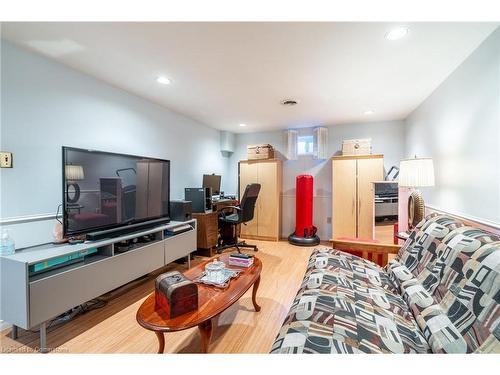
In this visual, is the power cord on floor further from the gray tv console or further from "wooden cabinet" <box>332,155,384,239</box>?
"wooden cabinet" <box>332,155,384,239</box>

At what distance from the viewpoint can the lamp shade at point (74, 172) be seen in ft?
5.95

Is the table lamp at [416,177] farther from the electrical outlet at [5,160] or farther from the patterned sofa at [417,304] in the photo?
the electrical outlet at [5,160]

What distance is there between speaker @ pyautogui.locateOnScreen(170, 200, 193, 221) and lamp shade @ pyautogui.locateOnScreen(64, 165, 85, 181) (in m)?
1.24

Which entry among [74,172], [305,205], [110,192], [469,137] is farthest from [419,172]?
[74,172]

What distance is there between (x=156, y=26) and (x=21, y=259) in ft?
5.92

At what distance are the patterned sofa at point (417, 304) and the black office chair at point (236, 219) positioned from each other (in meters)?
1.93

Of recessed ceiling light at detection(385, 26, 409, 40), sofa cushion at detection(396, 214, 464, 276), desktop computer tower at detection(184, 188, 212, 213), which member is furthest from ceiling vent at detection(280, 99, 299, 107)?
sofa cushion at detection(396, 214, 464, 276)

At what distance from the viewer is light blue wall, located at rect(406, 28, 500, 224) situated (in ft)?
5.02

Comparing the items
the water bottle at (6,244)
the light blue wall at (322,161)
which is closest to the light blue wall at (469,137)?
the light blue wall at (322,161)

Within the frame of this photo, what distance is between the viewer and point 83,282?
1738 mm

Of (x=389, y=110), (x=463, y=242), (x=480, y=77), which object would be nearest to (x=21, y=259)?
(x=463, y=242)

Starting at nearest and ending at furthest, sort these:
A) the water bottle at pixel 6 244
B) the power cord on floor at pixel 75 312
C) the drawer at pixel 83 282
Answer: the drawer at pixel 83 282
the water bottle at pixel 6 244
the power cord on floor at pixel 75 312

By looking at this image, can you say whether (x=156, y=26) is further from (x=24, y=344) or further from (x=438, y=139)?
(x=438, y=139)

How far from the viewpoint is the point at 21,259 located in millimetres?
1473
